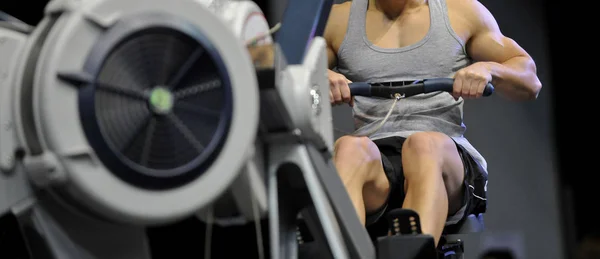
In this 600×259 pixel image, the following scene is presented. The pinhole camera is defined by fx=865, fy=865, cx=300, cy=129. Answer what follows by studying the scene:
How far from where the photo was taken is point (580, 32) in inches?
125

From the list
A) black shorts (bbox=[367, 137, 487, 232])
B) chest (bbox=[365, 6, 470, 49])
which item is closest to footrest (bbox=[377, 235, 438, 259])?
black shorts (bbox=[367, 137, 487, 232])

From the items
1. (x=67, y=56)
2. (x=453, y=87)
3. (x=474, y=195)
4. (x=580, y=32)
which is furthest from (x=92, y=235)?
(x=580, y=32)

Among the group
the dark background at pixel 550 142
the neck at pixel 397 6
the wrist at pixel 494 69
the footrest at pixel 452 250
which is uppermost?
the neck at pixel 397 6

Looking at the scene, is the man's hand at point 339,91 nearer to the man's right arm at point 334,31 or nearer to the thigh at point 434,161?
A: the thigh at point 434,161

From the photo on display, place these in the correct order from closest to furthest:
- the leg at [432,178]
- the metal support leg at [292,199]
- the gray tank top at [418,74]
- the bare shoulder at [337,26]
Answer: the metal support leg at [292,199] → the leg at [432,178] → the gray tank top at [418,74] → the bare shoulder at [337,26]

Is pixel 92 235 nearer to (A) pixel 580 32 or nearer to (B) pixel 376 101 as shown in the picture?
(B) pixel 376 101

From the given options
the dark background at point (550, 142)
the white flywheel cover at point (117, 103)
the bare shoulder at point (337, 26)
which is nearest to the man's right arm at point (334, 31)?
the bare shoulder at point (337, 26)

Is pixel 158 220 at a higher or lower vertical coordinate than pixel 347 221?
higher

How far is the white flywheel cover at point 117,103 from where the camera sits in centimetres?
84

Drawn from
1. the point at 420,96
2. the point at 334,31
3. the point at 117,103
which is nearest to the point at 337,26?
the point at 334,31

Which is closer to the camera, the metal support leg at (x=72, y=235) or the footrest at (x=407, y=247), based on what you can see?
the metal support leg at (x=72, y=235)

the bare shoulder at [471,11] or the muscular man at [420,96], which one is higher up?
the bare shoulder at [471,11]

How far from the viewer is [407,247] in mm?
1140

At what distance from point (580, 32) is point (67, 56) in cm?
267
